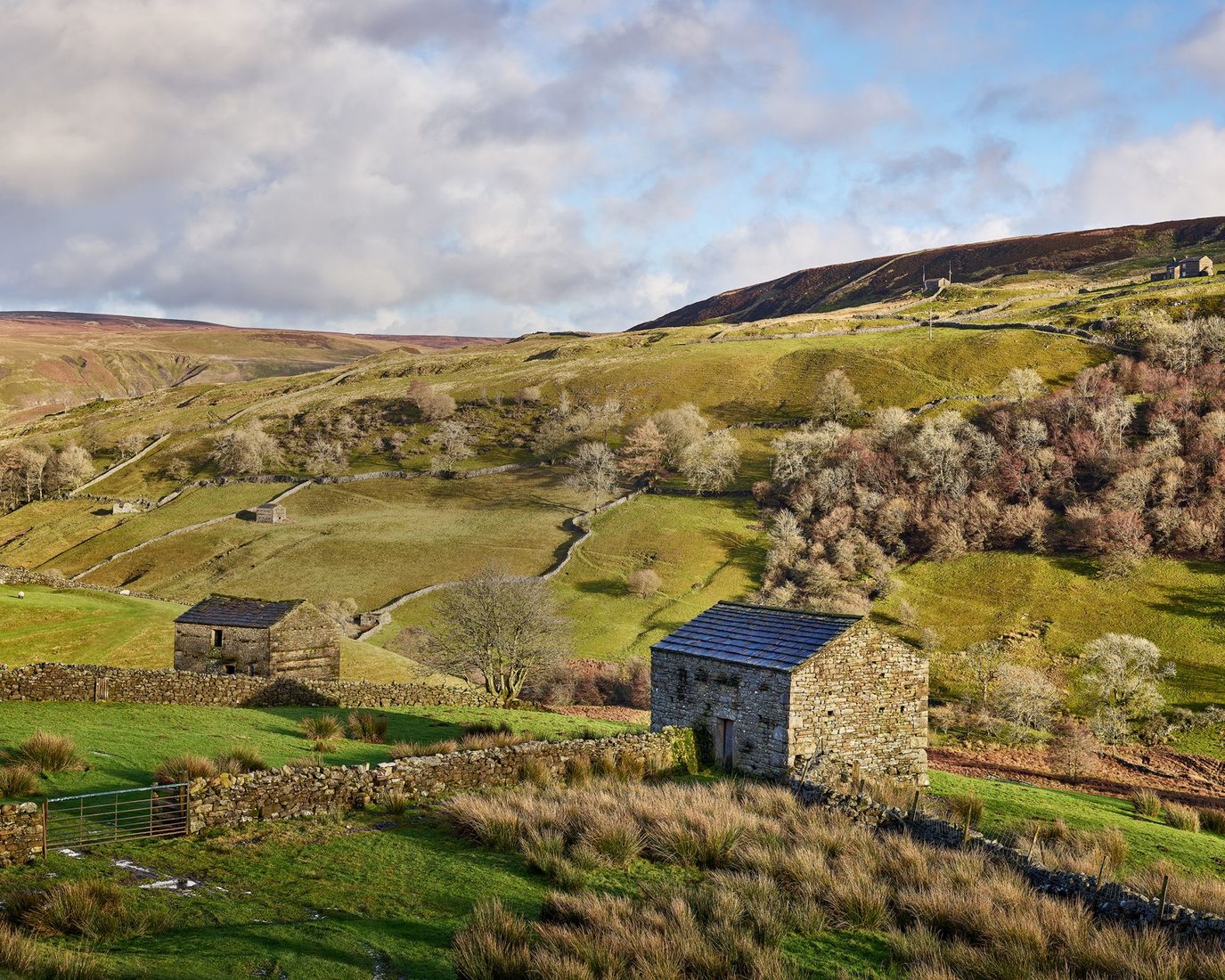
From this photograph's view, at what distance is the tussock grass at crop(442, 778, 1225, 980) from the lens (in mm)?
10547

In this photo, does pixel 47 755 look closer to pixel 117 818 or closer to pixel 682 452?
pixel 117 818

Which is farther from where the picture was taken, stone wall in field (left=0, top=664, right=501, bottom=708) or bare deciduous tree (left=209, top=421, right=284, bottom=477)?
bare deciduous tree (left=209, top=421, right=284, bottom=477)

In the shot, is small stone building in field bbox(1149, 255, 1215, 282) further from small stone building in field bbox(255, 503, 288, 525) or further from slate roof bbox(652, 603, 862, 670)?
slate roof bbox(652, 603, 862, 670)

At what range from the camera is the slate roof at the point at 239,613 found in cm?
3447

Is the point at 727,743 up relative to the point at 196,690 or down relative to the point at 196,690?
down

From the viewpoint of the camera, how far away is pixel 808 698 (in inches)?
880

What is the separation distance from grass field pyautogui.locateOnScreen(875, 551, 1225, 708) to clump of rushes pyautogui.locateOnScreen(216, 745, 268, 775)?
46570 millimetres

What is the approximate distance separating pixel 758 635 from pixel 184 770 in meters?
14.5

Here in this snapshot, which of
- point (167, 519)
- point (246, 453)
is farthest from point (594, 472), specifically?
point (246, 453)

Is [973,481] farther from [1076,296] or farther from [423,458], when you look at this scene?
[1076,296]

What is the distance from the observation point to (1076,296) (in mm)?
160125

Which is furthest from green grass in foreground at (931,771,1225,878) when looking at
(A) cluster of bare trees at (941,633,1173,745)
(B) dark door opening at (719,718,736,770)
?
(A) cluster of bare trees at (941,633,1173,745)

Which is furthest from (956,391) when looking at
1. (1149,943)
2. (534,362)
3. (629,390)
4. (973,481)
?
(1149,943)

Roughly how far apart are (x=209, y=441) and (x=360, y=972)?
137161 millimetres
